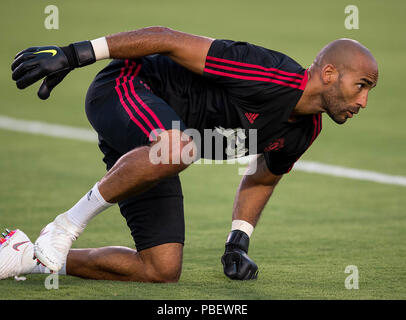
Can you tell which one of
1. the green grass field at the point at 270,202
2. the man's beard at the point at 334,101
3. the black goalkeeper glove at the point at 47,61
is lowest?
the green grass field at the point at 270,202

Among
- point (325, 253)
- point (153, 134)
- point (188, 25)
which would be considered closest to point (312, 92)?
point (153, 134)

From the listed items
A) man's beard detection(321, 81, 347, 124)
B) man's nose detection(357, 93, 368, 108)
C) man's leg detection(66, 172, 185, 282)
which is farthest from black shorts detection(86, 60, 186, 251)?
man's nose detection(357, 93, 368, 108)

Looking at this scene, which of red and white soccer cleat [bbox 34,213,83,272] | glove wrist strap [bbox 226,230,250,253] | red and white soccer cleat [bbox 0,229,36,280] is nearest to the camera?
red and white soccer cleat [bbox 34,213,83,272]

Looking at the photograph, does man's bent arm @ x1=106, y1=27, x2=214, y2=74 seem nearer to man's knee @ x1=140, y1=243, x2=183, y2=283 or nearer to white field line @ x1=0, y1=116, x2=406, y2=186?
man's knee @ x1=140, y1=243, x2=183, y2=283

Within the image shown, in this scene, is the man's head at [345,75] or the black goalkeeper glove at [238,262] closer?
the man's head at [345,75]

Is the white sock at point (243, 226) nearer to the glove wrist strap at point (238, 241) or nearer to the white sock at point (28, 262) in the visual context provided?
the glove wrist strap at point (238, 241)

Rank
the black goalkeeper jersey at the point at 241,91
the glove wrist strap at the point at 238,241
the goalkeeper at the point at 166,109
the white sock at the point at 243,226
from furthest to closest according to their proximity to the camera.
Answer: the white sock at the point at 243,226 < the glove wrist strap at the point at 238,241 < the black goalkeeper jersey at the point at 241,91 < the goalkeeper at the point at 166,109

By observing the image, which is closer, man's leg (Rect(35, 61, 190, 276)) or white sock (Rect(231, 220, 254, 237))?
man's leg (Rect(35, 61, 190, 276))

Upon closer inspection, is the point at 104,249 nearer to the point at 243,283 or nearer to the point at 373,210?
the point at 243,283

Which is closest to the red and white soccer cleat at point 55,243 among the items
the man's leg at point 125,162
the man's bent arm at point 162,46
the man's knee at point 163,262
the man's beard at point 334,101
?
the man's leg at point 125,162

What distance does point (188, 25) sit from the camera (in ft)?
50.3

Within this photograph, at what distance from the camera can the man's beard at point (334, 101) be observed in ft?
16.4

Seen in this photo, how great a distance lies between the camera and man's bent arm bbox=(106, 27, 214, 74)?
4.84 m

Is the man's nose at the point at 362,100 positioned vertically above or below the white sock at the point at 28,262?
above
